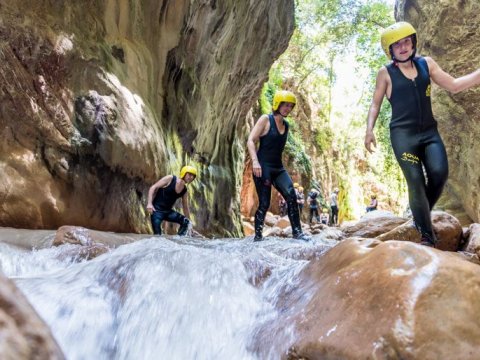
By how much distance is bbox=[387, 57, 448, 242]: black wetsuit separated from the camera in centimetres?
360

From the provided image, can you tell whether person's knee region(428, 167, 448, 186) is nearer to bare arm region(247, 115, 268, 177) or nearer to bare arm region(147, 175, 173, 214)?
bare arm region(247, 115, 268, 177)

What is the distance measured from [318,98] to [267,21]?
20971 millimetres

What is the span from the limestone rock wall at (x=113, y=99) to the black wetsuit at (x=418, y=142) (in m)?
4.78

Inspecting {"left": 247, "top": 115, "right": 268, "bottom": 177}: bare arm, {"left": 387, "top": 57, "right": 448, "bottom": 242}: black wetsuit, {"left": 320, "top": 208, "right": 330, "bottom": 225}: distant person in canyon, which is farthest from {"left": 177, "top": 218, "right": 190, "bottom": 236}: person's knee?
{"left": 320, "top": 208, "right": 330, "bottom": 225}: distant person in canyon

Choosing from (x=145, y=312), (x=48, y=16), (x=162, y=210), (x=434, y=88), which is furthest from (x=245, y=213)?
(x=145, y=312)

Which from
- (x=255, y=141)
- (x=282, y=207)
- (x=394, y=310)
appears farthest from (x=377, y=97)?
(x=282, y=207)

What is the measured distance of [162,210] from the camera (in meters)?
7.89

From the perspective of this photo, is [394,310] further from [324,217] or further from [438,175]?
[324,217]

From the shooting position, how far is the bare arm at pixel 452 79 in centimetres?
364

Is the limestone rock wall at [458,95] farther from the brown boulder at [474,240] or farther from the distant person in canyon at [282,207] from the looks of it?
the distant person in canyon at [282,207]

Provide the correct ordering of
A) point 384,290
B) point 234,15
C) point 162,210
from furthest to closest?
point 234,15 < point 162,210 < point 384,290

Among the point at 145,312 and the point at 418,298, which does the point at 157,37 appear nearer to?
the point at 145,312

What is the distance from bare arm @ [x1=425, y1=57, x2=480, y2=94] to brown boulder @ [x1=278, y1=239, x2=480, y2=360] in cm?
203

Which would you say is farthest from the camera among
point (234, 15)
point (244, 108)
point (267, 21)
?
point (244, 108)
